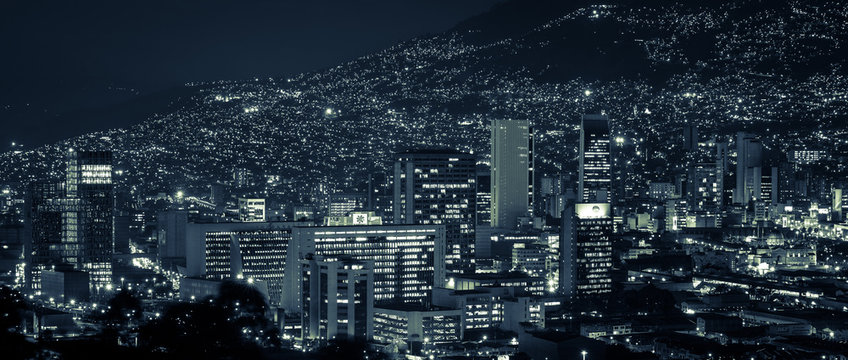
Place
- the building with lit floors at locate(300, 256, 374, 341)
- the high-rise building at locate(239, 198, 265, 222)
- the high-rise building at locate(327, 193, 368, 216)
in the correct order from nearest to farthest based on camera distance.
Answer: the building with lit floors at locate(300, 256, 374, 341) < the high-rise building at locate(239, 198, 265, 222) < the high-rise building at locate(327, 193, 368, 216)

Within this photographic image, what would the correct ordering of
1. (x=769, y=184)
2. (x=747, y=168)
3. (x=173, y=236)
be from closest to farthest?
(x=173, y=236) → (x=769, y=184) → (x=747, y=168)

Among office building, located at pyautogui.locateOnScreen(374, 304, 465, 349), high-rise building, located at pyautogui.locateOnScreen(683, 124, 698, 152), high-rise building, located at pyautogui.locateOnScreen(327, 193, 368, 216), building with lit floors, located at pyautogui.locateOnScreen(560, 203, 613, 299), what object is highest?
high-rise building, located at pyautogui.locateOnScreen(683, 124, 698, 152)

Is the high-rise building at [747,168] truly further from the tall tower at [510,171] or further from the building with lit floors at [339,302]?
the building with lit floors at [339,302]

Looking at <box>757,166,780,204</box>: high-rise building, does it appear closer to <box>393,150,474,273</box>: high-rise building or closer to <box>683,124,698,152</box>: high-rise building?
<box>683,124,698,152</box>: high-rise building

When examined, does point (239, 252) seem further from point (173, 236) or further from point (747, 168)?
point (747, 168)

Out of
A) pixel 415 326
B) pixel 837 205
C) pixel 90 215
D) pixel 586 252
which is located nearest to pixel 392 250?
pixel 415 326

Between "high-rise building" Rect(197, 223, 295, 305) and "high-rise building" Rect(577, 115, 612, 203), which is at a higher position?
"high-rise building" Rect(577, 115, 612, 203)

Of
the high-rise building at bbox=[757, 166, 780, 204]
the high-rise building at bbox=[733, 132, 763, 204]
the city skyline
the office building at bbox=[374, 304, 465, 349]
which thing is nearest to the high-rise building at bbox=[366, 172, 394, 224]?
the city skyline

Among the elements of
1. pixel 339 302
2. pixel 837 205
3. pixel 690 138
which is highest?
pixel 690 138
